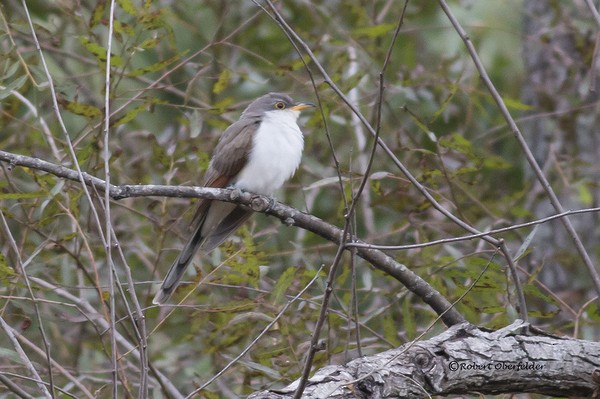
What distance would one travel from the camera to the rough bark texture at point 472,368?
291 cm

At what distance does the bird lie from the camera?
14.9ft

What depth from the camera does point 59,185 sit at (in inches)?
146

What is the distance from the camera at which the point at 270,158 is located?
4.77 m

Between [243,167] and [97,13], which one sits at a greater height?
[97,13]

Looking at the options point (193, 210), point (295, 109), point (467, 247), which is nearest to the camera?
point (193, 210)

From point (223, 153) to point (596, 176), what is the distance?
312 cm

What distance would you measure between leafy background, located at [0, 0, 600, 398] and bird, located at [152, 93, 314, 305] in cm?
11

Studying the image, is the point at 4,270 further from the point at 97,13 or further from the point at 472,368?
the point at 472,368

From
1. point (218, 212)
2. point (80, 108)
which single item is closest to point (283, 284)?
point (218, 212)

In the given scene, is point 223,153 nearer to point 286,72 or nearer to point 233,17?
point 286,72

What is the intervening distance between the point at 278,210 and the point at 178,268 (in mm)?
787

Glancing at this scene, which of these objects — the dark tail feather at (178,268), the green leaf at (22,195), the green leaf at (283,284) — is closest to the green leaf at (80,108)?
the green leaf at (22,195)

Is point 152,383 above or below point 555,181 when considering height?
below

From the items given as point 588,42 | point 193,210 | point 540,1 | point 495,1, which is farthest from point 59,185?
point 495,1
